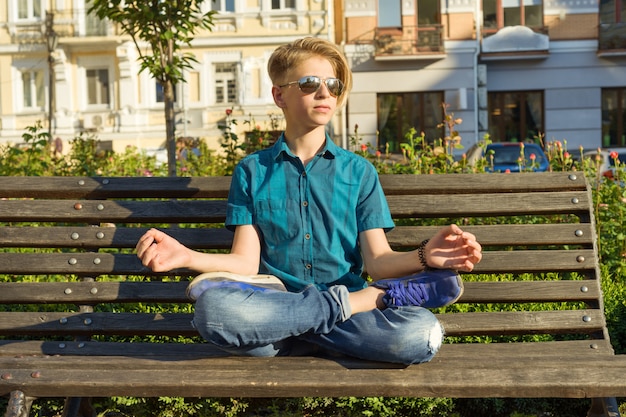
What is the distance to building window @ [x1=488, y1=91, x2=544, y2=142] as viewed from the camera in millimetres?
27391

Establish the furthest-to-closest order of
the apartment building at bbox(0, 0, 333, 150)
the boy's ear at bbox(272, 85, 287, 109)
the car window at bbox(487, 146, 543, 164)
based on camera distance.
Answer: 1. the apartment building at bbox(0, 0, 333, 150)
2. the car window at bbox(487, 146, 543, 164)
3. the boy's ear at bbox(272, 85, 287, 109)

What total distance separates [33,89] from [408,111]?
12.0 metres

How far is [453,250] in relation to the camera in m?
2.97

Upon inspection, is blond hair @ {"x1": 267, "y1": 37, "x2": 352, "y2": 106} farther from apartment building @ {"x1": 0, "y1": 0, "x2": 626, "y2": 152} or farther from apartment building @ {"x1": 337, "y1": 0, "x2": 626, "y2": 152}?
apartment building @ {"x1": 337, "y1": 0, "x2": 626, "y2": 152}

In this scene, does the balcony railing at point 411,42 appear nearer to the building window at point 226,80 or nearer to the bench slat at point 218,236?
the building window at point 226,80

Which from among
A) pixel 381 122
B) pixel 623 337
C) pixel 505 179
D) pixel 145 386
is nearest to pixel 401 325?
pixel 145 386

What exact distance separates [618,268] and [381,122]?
871 inches

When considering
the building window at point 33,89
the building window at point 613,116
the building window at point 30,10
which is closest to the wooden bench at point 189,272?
the building window at point 613,116

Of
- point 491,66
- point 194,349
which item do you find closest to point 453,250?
point 194,349

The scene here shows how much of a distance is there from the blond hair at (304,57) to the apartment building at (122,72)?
940 inches

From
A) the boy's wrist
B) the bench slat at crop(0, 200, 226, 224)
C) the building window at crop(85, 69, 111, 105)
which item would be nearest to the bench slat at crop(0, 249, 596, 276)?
the bench slat at crop(0, 200, 226, 224)

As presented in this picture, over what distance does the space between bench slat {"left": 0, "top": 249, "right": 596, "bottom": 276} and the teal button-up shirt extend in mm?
559

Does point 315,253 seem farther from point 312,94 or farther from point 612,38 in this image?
point 612,38

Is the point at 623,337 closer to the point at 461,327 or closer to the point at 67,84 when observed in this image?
the point at 461,327
